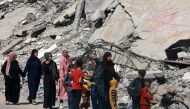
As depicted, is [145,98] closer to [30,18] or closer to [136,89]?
[136,89]

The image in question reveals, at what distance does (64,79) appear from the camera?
1398cm

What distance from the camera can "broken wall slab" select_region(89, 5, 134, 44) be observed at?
752 inches

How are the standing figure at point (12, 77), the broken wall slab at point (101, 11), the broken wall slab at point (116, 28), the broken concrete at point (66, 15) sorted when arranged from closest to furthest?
the standing figure at point (12, 77) → the broken wall slab at point (116, 28) → the broken wall slab at point (101, 11) → the broken concrete at point (66, 15)

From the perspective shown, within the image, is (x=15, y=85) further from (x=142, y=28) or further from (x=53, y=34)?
(x=53, y=34)

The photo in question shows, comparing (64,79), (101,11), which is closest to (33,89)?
(64,79)

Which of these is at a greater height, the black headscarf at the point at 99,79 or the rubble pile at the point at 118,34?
the rubble pile at the point at 118,34

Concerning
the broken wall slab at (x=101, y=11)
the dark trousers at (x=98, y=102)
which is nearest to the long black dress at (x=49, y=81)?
the dark trousers at (x=98, y=102)

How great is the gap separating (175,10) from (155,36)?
1093 millimetres

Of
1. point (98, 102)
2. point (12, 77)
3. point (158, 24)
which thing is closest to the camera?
point (98, 102)

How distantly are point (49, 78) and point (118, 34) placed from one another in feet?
14.6

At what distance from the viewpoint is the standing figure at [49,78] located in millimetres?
15141

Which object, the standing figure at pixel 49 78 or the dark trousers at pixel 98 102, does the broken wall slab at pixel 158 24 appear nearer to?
the standing figure at pixel 49 78

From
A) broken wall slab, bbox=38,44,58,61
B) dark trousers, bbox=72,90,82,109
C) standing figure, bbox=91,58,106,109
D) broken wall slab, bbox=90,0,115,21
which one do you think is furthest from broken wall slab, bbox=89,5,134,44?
standing figure, bbox=91,58,106,109

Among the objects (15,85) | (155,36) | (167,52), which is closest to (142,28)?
(155,36)
